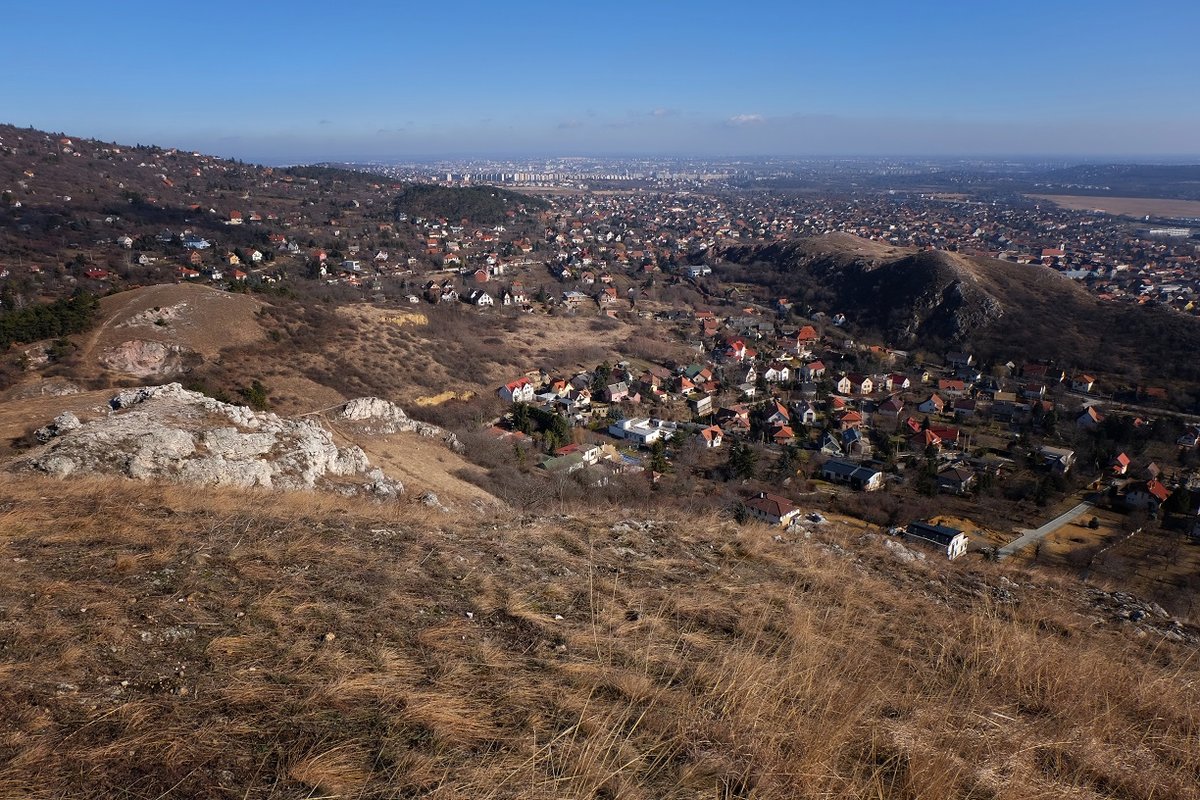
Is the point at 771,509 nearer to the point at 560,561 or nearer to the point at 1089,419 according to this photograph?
the point at 560,561

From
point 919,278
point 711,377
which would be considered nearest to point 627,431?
point 711,377

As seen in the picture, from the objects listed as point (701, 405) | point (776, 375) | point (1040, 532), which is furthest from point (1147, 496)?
point (776, 375)

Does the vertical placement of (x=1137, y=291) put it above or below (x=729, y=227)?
below

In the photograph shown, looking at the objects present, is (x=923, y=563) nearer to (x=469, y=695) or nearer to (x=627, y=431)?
(x=469, y=695)

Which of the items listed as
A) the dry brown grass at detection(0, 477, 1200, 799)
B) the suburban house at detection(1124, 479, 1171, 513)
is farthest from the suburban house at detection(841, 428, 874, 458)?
the dry brown grass at detection(0, 477, 1200, 799)

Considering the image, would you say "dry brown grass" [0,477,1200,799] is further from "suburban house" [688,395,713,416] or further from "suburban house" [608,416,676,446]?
"suburban house" [688,395,713,416]

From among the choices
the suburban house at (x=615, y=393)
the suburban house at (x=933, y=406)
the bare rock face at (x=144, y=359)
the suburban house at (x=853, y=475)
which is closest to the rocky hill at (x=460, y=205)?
the suburban house at (x=615, y=393)
